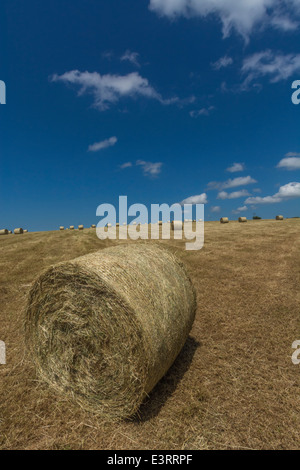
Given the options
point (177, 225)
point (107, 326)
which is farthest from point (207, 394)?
point (177, 225)

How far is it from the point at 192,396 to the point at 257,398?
1.08 metres

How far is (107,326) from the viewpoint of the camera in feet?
14.6

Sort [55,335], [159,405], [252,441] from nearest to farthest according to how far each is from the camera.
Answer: [252,441]
[159,405]
[55,335]

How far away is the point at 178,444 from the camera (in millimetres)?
3645

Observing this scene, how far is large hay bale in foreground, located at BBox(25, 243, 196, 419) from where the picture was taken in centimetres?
Result: 422
